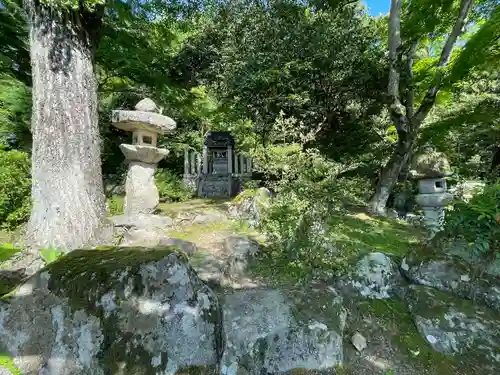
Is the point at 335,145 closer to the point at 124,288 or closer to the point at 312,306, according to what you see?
the point at 312,306

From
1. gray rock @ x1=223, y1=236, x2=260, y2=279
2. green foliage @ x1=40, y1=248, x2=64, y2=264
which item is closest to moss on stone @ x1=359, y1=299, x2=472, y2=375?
gray rock @ x1=223, y1=236, x2=260, y2=279

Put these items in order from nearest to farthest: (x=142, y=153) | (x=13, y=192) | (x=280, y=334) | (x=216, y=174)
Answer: (x=280, y=334) < (x=13, y=192) < (x=142, y=153) < (x=216, y=174)

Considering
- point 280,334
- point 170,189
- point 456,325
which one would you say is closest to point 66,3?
point 280,334

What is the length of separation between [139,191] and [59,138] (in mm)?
1352

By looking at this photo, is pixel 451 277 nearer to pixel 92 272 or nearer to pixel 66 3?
pixel 92 272

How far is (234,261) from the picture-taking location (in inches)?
124

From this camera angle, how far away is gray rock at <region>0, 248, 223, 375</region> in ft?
5.64

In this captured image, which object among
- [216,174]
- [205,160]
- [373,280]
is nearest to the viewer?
[373,280]

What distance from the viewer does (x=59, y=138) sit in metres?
3.02

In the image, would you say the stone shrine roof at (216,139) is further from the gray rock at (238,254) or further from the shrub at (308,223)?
the shrub at (308,223)

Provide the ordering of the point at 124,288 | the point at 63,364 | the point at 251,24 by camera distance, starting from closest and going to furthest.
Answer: the point at 63,364, the point at 124,288, the point at 251,24

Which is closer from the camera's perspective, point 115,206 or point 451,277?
point 451,277

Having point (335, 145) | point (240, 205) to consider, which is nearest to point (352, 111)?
point (335, 145)

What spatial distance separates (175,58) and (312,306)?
39.5 feet
